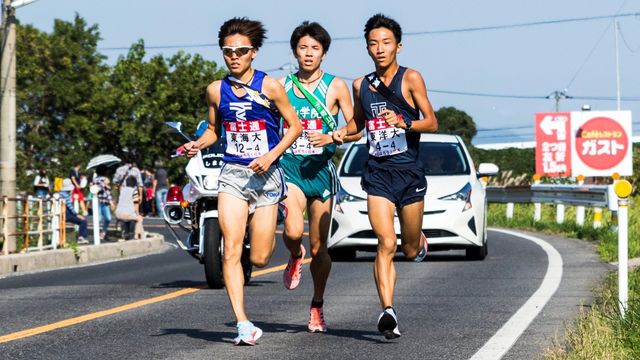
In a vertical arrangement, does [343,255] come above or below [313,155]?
below

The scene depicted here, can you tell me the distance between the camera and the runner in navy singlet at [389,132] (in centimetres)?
829

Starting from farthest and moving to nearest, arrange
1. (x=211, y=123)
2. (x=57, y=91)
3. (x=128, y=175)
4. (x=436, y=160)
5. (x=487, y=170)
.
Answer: (x=57, y=91), (x=128, y=175), (x=436, y=160), (x=487, y=170), (x=211, y=123)

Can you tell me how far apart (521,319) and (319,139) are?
2.11m

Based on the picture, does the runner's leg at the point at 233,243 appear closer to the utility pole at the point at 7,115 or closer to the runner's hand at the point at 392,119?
the runner's hand at the point at 392,119

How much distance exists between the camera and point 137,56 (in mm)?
62281

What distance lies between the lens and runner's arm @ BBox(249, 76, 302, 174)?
7.86 meters

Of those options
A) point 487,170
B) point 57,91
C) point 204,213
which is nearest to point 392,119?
point 204,213

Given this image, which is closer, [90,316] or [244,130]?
[244,130]

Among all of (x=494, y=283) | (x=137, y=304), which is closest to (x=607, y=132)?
(x=494, y=283)

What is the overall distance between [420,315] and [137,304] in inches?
96.5

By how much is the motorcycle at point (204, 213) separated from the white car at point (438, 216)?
231 cm

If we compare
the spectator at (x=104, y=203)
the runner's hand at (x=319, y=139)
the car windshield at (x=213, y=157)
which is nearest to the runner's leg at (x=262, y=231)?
the runner's hand at (x=319, y=139)

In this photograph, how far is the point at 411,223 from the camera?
28.1 ft

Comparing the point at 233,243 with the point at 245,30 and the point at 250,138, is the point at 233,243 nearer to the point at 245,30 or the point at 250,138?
the point at 250,138
